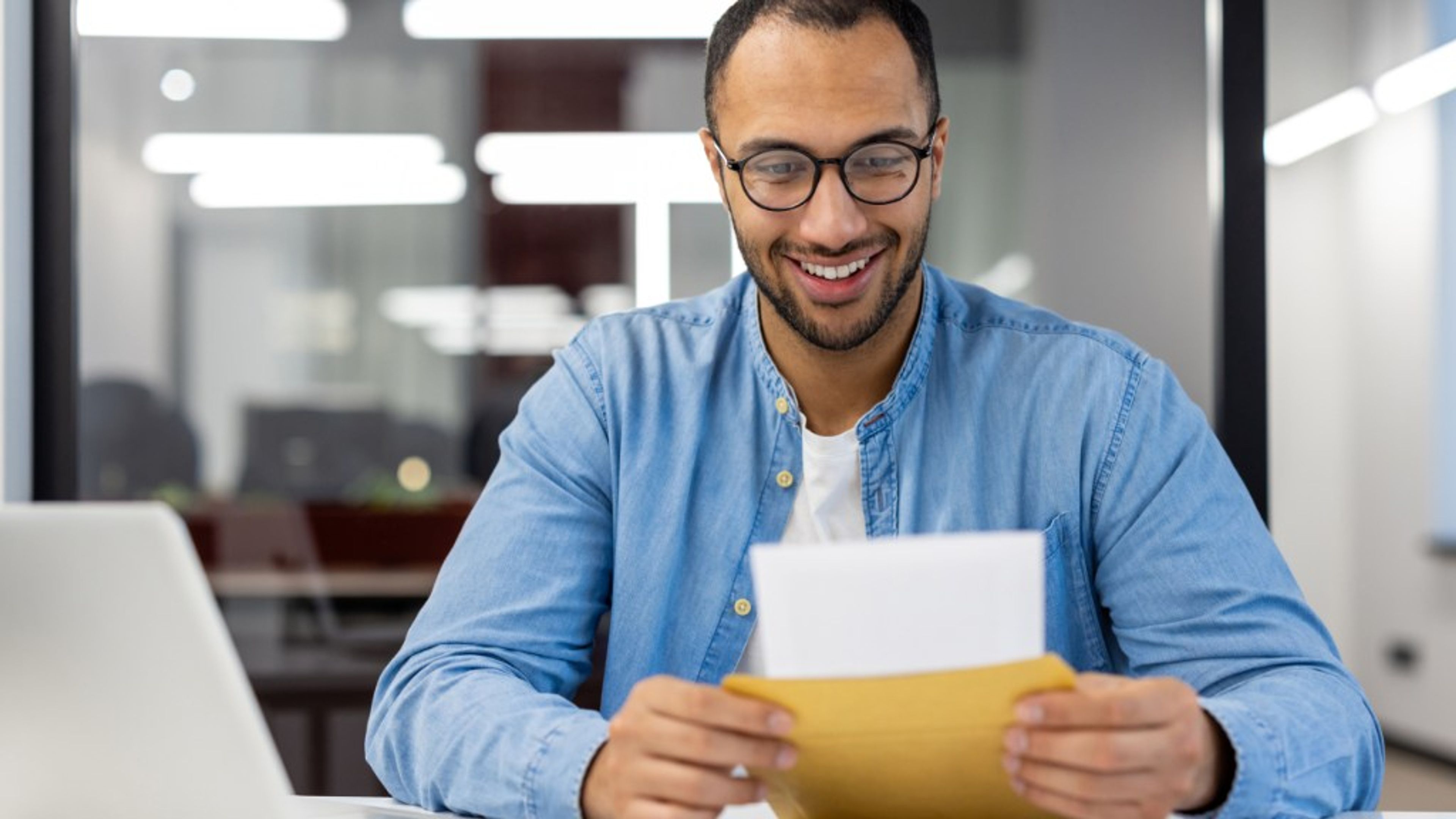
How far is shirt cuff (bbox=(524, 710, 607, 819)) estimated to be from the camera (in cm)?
108

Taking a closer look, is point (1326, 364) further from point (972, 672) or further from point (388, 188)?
point (972, 672)

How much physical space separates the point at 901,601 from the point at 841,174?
29.1 inches

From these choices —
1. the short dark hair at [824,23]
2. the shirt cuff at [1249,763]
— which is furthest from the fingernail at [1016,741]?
the short dark hair at [824,23]

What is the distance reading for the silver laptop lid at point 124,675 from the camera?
2.49ft

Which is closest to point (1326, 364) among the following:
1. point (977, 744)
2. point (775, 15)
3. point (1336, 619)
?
point (1336, 619)

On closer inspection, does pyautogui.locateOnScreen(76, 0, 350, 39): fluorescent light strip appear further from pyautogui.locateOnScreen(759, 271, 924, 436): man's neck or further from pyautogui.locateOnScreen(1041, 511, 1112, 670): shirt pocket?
pyautogui.locateOnScreen(1041, 511, 1112, 670): shirt pocket

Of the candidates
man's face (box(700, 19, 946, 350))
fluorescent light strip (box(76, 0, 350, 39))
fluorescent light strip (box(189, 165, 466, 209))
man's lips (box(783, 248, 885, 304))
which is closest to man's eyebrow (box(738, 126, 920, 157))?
man's face (box(700, 19, 946, 350))

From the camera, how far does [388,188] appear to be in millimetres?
3102

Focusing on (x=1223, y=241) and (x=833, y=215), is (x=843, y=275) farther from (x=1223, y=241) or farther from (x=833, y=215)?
(x=1223, y=241)

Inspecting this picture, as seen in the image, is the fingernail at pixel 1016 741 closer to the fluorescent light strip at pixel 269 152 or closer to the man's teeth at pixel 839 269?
the man's teeth at pixel 839 269

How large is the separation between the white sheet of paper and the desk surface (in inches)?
14.4

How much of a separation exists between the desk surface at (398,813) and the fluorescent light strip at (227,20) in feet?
7.15

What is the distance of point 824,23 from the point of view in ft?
4.85

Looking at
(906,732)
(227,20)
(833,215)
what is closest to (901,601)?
(906,732)
